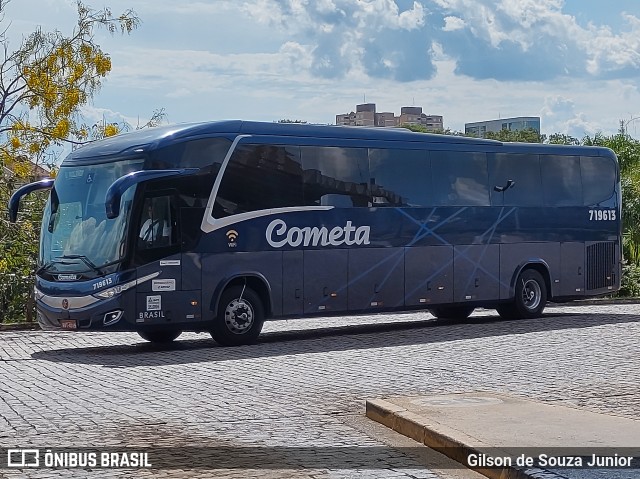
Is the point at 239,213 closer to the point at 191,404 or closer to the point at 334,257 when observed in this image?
the point at 334,257

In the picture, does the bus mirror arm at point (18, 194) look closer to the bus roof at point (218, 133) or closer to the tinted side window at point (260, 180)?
the bus roof at point (218, 133)

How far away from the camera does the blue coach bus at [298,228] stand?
19.0 m

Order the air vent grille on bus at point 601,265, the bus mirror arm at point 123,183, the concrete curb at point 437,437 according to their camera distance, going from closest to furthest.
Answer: the concrete curb at point 437,437, the bus mirror arm at point 123,183, the air vent grille on bus at point 601,265

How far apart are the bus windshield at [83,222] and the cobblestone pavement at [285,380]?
5.19ft

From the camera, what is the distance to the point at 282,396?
13227 mm

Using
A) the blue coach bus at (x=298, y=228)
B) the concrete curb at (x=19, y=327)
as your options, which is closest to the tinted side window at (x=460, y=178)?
the blue coach bus at (x=298, y=228)

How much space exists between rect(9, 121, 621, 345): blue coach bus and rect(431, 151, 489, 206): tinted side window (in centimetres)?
3

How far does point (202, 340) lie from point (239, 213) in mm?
3243

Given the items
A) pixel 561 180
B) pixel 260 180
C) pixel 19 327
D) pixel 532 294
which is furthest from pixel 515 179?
pixel 19 327

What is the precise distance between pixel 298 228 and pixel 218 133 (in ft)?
7.74

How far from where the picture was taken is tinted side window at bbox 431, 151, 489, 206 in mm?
23688

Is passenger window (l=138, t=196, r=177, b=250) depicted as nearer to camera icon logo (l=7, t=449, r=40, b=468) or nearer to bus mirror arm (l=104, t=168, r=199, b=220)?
bus mirror arm (l=104, t=168, r=199, b=220)

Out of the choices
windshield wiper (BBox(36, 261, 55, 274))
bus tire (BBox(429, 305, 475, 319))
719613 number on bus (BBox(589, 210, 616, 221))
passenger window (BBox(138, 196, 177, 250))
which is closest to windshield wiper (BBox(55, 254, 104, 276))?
windshield wiper (BBox(36, 261, 55, 274))

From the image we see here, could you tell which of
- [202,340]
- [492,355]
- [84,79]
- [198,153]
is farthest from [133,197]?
[84,79]
